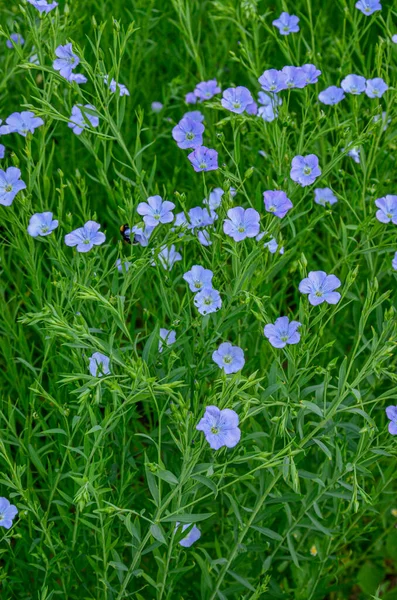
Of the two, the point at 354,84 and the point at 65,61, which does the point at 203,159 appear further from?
the point at 354,84

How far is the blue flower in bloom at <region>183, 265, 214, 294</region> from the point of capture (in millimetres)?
2139

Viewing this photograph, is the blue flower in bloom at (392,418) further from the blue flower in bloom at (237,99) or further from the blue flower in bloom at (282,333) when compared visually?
the blue flower in bloom at (237,99)

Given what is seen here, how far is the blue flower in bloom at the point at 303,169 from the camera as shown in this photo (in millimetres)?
2359

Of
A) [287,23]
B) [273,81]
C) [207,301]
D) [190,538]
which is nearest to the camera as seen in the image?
[207,301]

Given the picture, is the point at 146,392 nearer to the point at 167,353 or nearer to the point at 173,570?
the point at 167,353

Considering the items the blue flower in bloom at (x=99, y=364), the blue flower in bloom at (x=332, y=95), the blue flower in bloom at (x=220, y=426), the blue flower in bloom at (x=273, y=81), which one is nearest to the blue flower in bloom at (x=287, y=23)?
the blue flower in bloom at (x=332, y=95)

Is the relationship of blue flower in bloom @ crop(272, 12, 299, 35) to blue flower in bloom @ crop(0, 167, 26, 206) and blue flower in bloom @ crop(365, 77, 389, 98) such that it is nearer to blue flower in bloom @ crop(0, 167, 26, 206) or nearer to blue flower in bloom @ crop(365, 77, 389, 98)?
blue flower in bloom @ crop(365, 77, 389, 98)

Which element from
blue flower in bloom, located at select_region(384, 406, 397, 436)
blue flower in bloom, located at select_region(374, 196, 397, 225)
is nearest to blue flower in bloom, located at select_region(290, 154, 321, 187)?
blue flower in bloom, located at select_region(374, 196, 397, 225)

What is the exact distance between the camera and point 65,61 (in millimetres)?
2574

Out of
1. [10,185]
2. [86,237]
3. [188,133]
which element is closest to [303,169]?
[188,133]

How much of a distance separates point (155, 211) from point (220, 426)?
0.73m

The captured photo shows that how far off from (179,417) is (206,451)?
325 millimetres

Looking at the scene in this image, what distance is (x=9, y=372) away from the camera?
2.69 meters

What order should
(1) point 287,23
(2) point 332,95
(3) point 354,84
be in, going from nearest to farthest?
(3) point 354,84, (2) point 332,95, (1) point 287,23
